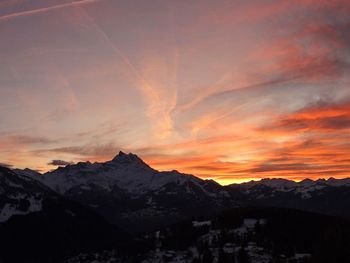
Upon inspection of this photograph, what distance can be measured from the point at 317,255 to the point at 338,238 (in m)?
10.3

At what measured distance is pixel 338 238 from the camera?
199m

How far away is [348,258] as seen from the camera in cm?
18750

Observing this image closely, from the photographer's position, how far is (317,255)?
198 metres

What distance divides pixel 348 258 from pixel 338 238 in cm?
1275

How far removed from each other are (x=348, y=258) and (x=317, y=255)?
43.4ft
